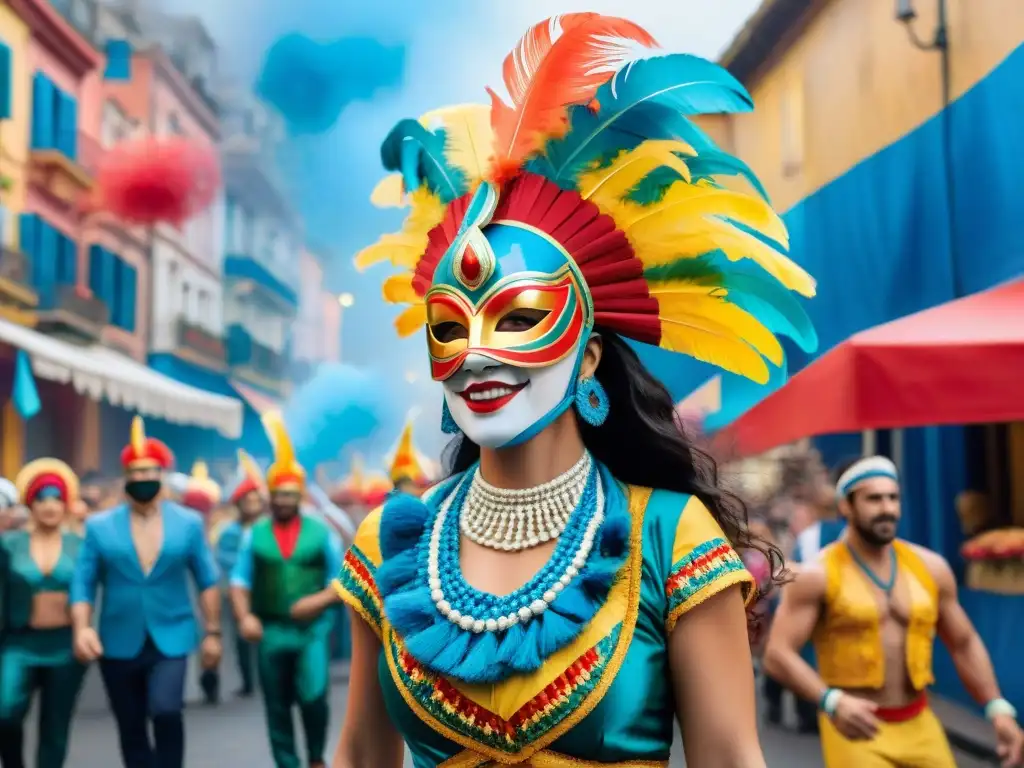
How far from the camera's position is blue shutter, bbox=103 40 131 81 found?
26125 millimetres

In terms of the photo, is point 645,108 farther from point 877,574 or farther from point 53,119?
point 53,119

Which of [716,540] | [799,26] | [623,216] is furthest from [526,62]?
[799,26]

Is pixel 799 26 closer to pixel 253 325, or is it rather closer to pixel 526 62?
pixel 526 62

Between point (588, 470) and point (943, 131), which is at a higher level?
point (943, 131)

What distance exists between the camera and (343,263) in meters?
26.2

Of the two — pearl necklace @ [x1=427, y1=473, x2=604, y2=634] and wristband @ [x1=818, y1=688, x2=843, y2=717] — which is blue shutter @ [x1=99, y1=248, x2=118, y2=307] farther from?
pearl necklace @ [x1=427, y1=473, x2=604, y2=634]

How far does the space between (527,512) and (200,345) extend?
2776 centimetres

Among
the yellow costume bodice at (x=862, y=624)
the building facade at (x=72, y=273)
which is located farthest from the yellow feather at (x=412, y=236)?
the building facade at (x=72, y=273)

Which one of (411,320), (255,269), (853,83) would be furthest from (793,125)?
(255,269)

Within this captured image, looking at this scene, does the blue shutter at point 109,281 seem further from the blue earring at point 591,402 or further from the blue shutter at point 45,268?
the blue earring at point 591,402

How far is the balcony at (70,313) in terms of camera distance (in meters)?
22.4

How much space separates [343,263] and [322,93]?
7.08 metres

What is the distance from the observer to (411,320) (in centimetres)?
353

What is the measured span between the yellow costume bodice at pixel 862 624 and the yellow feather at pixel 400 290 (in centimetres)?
310
